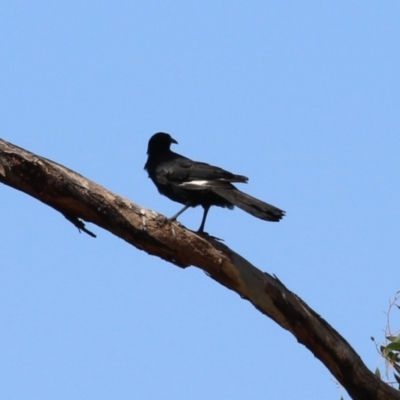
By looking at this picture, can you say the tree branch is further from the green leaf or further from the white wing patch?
the white wing patch

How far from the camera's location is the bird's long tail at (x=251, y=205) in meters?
5.75

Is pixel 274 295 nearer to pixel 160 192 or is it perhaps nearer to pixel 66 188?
pixel 66 188

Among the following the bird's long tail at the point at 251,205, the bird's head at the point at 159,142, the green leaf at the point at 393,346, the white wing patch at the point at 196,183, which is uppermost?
the bird's head at the point at 159,142

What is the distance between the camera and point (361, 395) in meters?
5.30

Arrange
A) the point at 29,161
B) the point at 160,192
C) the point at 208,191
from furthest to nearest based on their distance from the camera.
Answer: the point at 160,192, the point at 208,191, the point at 29,161

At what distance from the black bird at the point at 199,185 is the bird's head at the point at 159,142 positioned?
0.20 m

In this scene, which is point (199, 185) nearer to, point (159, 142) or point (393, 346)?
point (159, 142)

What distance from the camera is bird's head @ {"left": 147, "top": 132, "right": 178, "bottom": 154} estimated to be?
7.88 m

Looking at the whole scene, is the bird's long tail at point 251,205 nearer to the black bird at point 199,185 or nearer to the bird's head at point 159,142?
the black bird at point 199,185

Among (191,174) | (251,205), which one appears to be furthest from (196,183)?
(251,205)

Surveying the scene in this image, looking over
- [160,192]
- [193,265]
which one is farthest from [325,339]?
[160,192]

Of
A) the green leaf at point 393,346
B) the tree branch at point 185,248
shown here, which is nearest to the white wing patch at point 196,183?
the tree branch at point 185,248

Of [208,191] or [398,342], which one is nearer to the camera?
[398,342]

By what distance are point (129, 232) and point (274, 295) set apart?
1058mm
